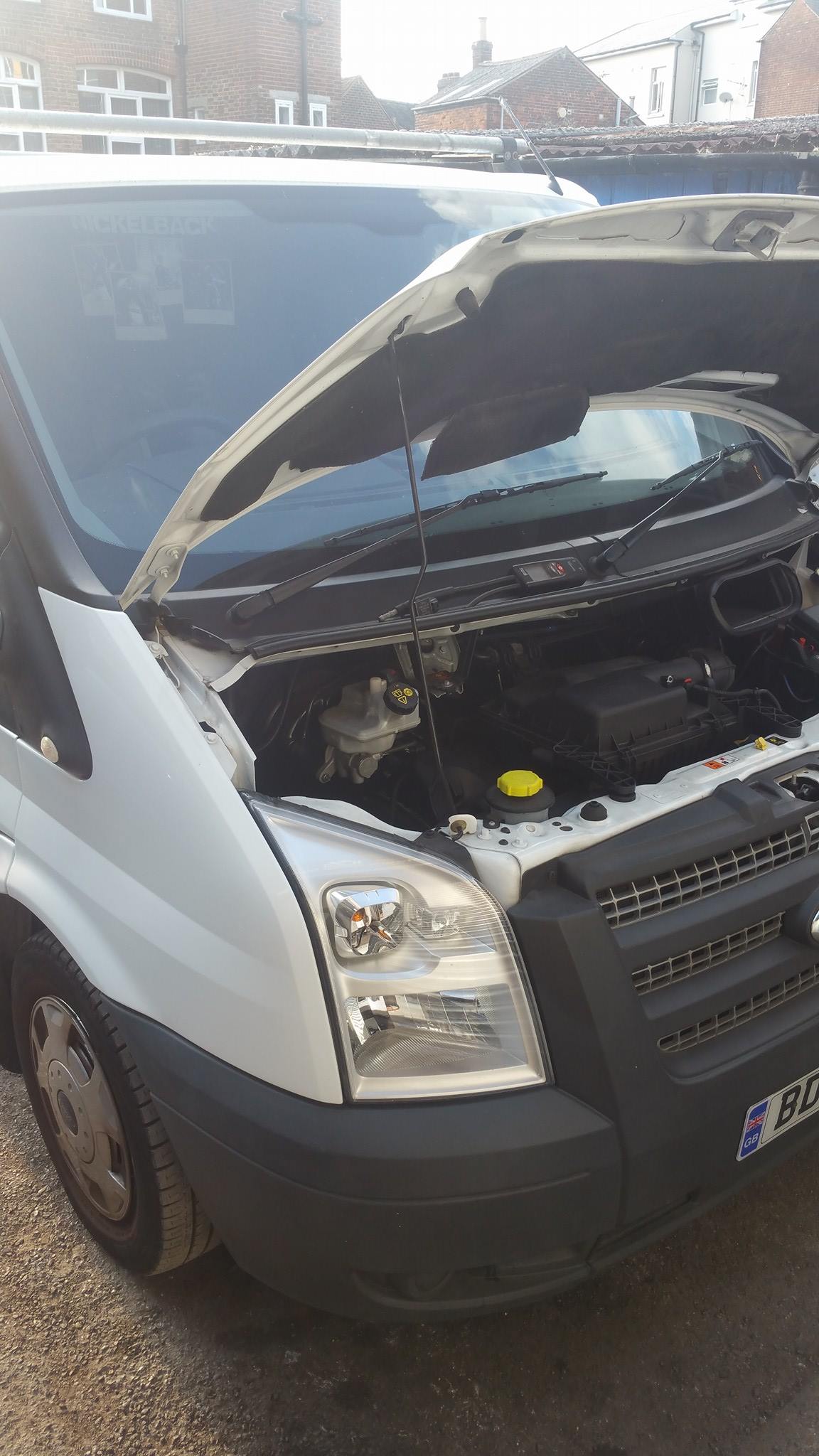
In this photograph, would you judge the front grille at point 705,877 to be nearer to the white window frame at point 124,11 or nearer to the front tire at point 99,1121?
the front tire at point 99,1121

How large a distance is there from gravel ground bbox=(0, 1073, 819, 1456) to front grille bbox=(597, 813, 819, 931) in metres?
0.97

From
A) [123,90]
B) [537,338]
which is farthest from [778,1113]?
[123,90]

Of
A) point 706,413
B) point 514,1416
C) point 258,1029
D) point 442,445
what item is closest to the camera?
point 258,1029

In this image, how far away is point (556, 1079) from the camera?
5.82 feet

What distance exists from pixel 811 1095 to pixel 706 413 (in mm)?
1788

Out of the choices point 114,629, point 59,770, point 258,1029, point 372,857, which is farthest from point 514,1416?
point 114,629

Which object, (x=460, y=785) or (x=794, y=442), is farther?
(x=794, y=442)

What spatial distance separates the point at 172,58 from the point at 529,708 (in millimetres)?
25130

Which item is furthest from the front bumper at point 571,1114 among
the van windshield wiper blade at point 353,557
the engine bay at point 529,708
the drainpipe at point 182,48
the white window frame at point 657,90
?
the white window frame at point 657,90

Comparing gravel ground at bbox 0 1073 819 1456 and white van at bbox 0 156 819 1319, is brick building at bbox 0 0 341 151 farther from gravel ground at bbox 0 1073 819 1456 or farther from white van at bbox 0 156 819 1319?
gravel ground at bbox 0 1073 819 1456

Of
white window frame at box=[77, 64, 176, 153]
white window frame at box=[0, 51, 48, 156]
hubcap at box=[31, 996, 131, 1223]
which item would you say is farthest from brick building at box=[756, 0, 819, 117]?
hubcap at box=[31, 996, 131, 1223]

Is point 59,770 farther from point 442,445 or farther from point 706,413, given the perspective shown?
point 706,413

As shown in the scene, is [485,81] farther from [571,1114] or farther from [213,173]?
[571,1114]

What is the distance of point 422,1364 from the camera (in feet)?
7.16
